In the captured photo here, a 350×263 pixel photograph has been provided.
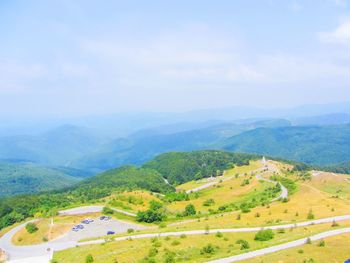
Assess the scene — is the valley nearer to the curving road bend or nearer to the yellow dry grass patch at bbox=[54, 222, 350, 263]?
the yellow dry grass patch at bbox=[54, 222, 350, 263]

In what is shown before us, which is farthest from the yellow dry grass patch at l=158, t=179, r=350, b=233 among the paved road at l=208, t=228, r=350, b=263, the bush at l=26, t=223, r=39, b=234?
the bush at l=26, t=223, r=39, b=234

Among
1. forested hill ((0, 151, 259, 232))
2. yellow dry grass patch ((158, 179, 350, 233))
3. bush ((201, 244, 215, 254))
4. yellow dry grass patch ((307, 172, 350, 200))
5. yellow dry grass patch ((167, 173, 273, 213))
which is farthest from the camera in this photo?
yellow dry grass patch ((307, 172, 350, 200))

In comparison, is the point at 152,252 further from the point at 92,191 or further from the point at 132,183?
the point at 132,183

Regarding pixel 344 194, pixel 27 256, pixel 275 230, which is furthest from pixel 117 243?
pixel 344 194

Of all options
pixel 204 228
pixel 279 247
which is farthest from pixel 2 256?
pixel 279 247

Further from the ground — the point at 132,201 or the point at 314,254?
the point at 314,254

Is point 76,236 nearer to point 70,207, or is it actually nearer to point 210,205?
point 70,207

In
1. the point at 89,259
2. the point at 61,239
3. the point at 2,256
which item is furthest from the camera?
the point at 61,239
